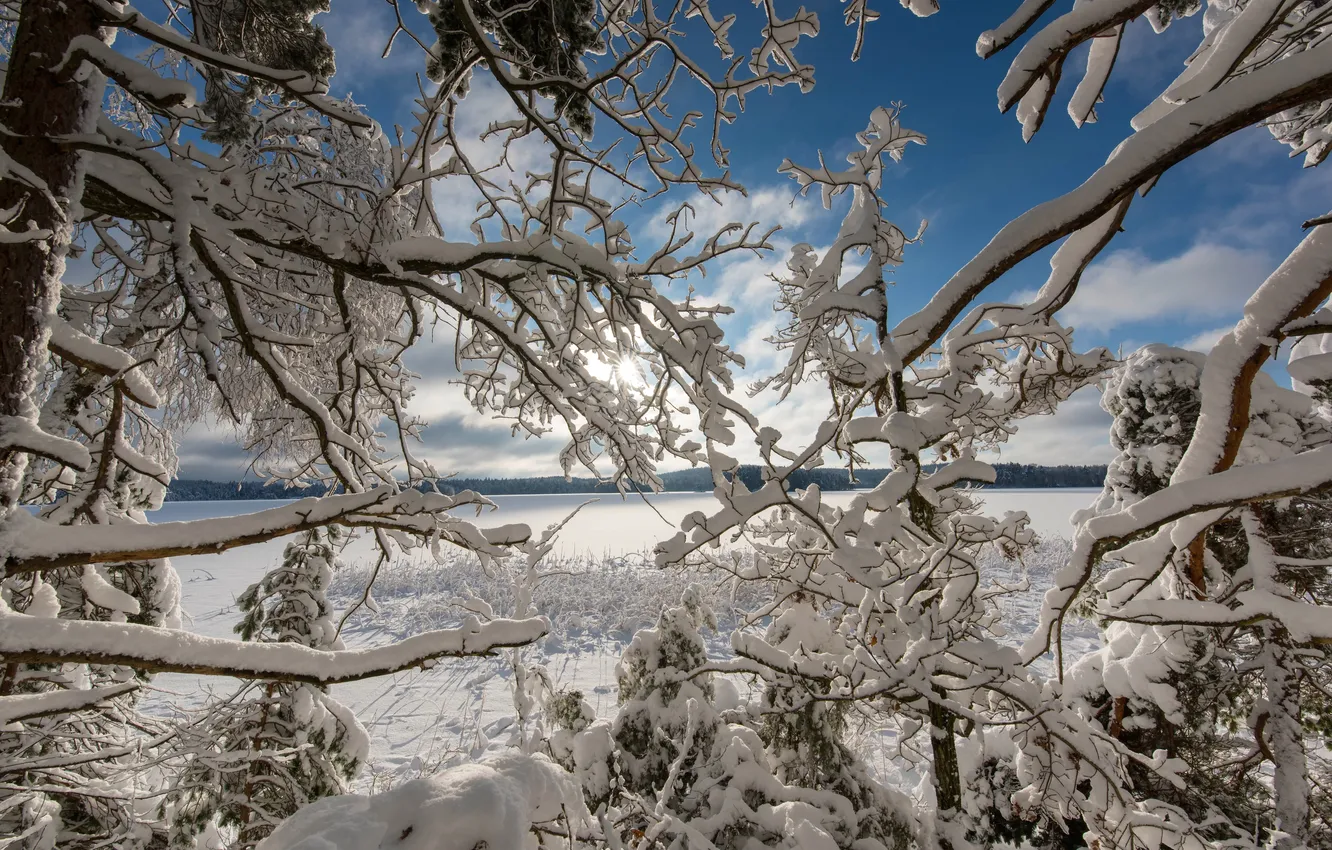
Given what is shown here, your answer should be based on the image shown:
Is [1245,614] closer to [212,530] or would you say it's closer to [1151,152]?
[1151,152]

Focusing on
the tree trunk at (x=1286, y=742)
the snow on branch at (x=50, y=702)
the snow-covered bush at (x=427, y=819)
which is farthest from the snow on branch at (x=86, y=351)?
the tree trunk at (x=1286, y=742)

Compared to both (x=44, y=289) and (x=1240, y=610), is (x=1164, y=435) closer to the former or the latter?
(x=1240, y=610)

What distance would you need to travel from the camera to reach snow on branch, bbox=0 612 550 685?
1.19 metres

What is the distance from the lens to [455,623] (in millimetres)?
13164

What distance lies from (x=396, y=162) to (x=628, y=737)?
4.75 metres

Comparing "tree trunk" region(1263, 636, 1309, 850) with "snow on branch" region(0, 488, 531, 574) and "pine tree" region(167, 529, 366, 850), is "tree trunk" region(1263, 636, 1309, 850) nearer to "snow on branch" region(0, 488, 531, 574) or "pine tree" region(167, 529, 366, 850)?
"snow on branch" region(0, 488, 531, 574)

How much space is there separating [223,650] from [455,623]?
13.4 meters

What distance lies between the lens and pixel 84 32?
1.61 m

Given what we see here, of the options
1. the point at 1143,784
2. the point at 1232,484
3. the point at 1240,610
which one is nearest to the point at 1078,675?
the point at 1143,784

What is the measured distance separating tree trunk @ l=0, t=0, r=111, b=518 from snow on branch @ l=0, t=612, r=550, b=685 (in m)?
0.44

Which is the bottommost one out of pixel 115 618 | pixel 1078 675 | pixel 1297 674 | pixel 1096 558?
pixel 1078 675

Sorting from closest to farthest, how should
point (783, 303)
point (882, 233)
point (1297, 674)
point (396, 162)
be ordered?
point (396, 162) → point (882, 233) → point (1297, 674) → point (783, 303)

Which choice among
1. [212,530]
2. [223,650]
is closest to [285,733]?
[223,650]

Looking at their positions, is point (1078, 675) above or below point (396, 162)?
below
